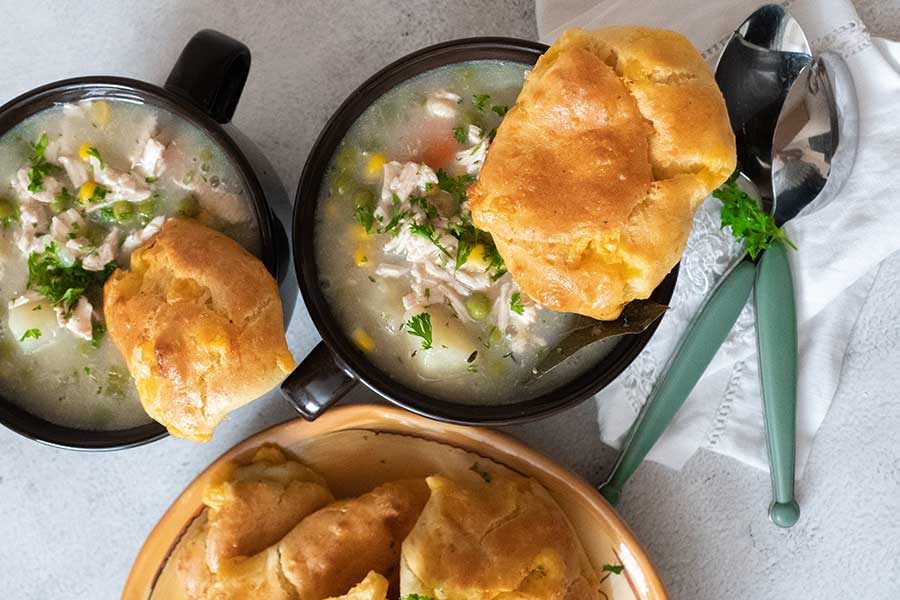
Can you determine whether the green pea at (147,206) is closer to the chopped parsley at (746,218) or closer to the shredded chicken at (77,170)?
the shredded chicken at (77,170)

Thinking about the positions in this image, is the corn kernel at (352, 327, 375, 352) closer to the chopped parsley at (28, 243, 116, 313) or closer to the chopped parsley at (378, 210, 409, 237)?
the chopped parsley at (378, 210, 409, 237)

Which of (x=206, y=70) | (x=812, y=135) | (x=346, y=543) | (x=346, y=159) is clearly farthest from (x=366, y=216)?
(x=812, y=135)

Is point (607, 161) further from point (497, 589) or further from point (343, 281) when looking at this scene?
point (497, 589)

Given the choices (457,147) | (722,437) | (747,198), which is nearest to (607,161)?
(457,147)

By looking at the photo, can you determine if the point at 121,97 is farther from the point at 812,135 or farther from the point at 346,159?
the point at 812,135

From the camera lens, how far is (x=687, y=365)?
2.49m

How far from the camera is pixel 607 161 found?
1707 millimetres

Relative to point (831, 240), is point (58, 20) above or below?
above

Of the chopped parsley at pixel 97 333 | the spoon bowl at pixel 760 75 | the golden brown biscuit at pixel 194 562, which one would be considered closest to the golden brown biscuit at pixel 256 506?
the golden brown biscuit at pixel 194 562

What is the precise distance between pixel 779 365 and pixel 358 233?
51.0 inches

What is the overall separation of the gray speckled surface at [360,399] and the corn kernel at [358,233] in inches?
23.0

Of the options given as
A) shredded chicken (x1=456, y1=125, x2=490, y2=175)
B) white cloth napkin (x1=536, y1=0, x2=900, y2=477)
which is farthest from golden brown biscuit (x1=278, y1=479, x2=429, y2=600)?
shredded chicken (x1=456, y1=125, x2=490, y2=175)

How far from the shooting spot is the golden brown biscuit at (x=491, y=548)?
7.18ft

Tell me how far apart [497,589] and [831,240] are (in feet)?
4.52
